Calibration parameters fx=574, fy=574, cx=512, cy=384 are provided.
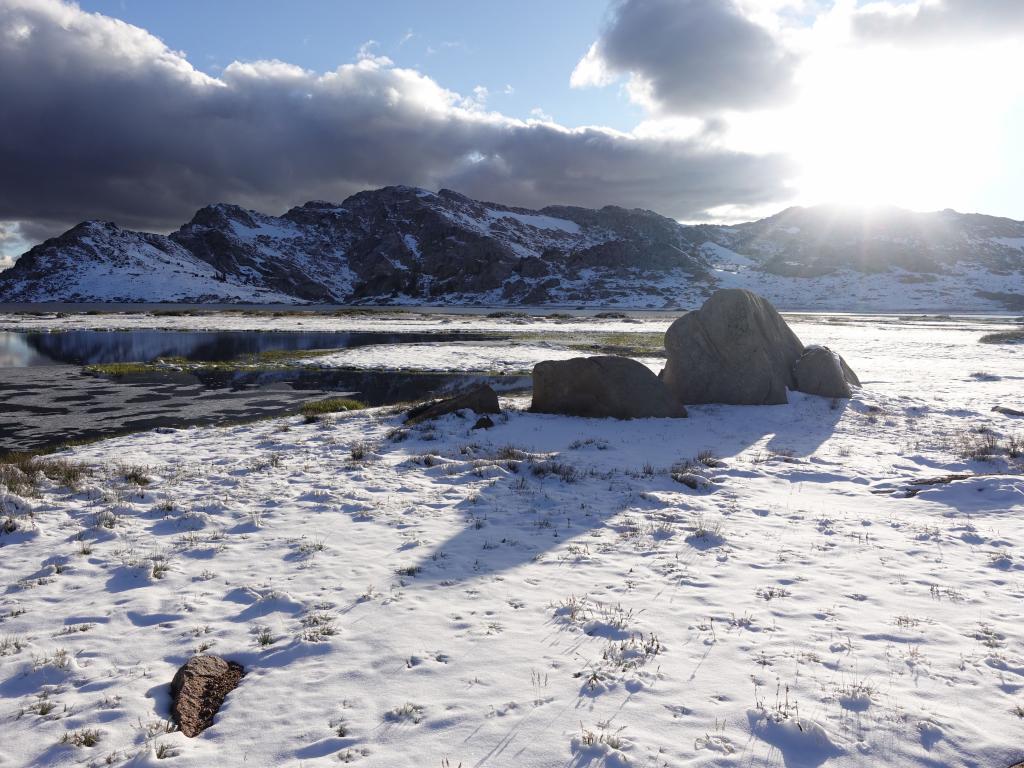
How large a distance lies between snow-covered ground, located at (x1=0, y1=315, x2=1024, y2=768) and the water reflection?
108 feet

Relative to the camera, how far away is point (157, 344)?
5288 centimetres

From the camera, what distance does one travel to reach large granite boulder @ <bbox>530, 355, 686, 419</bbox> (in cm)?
1978

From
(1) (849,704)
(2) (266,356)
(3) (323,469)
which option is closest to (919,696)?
(1) (849,704)

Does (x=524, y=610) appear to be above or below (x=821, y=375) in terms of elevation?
below

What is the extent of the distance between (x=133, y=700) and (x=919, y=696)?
7.73 m

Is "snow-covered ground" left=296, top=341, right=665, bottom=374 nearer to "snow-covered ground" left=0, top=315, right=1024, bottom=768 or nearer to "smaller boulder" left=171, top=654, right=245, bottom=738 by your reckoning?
"snow-covered ground" left=0, top=315, right=1024, bottom=768

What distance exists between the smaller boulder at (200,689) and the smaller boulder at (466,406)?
525 inches

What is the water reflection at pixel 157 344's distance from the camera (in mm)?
41906

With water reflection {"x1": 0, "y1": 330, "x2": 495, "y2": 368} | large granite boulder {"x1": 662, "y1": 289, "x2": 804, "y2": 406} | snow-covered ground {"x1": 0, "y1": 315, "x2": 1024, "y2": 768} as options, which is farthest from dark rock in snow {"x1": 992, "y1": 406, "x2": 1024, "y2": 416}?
water reflection {"x1": 0, "y1": 330, "x2": 495, "y2": 368}

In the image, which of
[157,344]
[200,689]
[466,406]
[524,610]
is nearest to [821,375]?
[466,406]

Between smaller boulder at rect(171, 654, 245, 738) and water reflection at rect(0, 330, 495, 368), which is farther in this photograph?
water reflection at rect(0, 330, 495, 368)

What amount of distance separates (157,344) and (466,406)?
149ft

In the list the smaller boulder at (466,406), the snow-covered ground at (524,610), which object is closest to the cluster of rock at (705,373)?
the smaller boulder at (466,406)

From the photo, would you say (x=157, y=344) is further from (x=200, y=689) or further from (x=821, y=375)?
(x=200, y=689)
